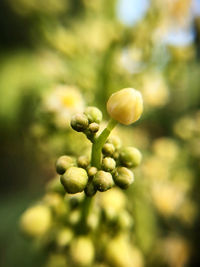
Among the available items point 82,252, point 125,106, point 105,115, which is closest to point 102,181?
point 125,106

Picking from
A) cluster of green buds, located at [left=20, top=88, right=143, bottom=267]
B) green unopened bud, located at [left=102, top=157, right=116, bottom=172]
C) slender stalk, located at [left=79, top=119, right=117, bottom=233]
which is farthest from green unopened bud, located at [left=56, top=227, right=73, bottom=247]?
green unopened bud, located at [left=102, top=157, right=116, bottom=172]

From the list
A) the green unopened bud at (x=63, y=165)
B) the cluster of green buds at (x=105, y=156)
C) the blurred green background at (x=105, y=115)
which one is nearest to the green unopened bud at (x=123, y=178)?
the cluster of green buds at (x=105, y=156)

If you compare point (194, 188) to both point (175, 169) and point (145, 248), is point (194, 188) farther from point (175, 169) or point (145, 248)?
point (145, 248)

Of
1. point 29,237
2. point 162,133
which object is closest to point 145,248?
point 29,237

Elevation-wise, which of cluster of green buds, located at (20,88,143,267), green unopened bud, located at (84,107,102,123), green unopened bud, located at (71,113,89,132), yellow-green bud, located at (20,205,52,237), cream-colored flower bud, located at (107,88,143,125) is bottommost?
yellow-green bud, located at (20,205,52,237)

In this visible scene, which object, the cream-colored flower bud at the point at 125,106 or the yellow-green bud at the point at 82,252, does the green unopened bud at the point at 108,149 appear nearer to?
the cream-colored flower bud at the point at 125,106

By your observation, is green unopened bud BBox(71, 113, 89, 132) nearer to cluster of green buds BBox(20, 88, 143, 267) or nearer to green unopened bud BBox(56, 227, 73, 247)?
cluster of green buds BBox(20, 88, 143, 267)
